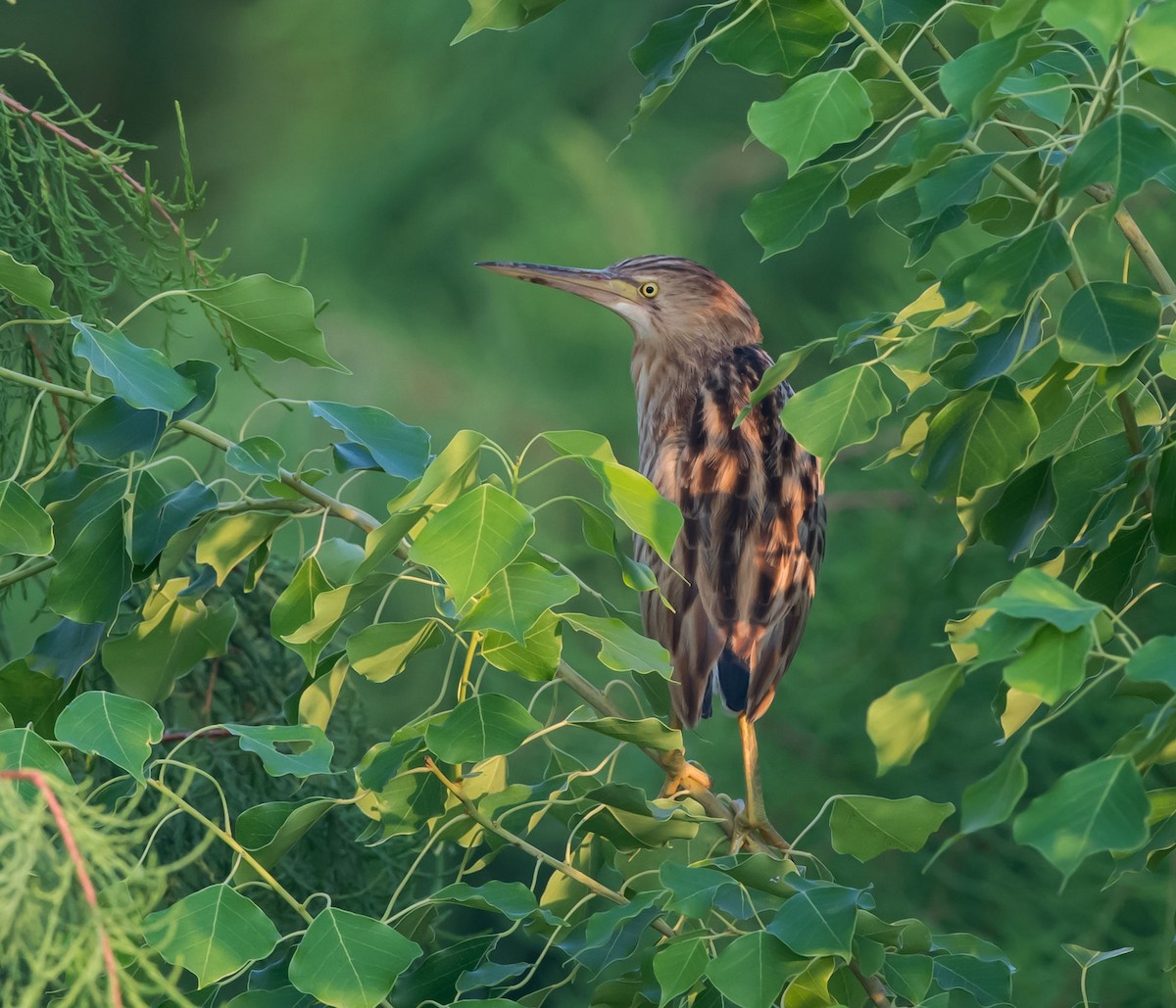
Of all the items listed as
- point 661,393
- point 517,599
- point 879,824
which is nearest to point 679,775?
point 879,824

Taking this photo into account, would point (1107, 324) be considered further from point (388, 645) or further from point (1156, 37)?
point (388, 645)

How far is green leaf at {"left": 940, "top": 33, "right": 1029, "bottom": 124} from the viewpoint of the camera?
76 cm

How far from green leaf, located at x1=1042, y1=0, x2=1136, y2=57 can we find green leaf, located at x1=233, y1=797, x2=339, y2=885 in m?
0.58

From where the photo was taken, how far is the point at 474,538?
809 millimetres

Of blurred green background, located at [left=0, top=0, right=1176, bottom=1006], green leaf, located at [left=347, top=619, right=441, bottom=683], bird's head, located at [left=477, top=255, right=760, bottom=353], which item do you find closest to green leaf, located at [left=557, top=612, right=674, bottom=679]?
green leaf, located at [left=347, top=619, right=441, bottom=683]

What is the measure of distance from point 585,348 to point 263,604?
162cm

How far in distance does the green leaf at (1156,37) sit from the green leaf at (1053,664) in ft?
0.86

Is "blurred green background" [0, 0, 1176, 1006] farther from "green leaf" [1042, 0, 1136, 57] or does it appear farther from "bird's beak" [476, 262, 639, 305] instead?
"green leaf" [1042, 0, 1136, 57]

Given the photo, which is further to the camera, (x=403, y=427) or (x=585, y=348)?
(x=585, y=348)

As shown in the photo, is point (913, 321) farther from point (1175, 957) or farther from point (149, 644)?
point (149, 644)

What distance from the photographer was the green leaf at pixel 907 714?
30.4 inches

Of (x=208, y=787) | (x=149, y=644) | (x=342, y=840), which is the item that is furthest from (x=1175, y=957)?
(x=208, y=787)

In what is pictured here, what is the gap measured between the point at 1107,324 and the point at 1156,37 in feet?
0.62

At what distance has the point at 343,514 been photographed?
40.8 inches
